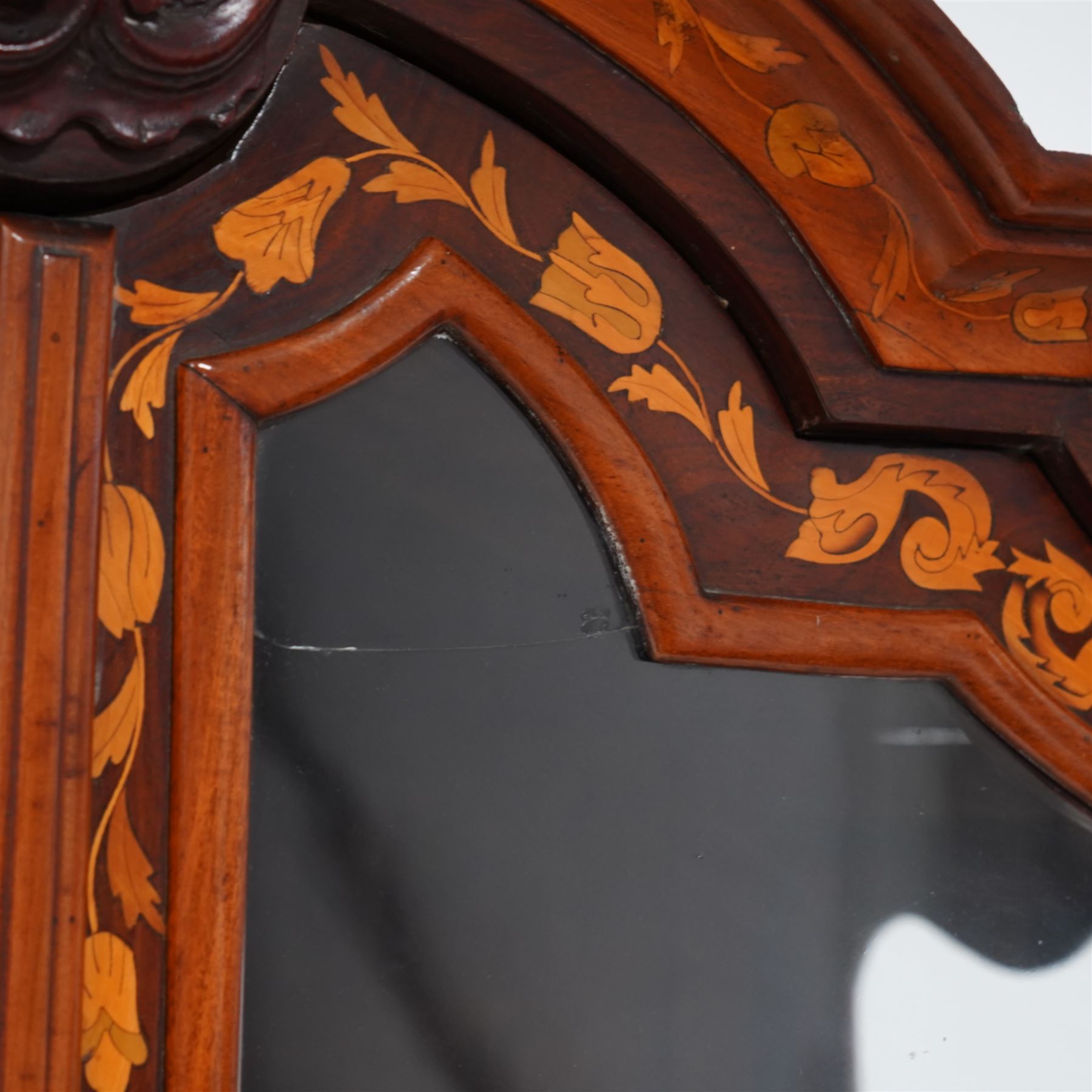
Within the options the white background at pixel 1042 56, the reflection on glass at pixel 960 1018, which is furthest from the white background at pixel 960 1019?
the white background at pixel 1042 56

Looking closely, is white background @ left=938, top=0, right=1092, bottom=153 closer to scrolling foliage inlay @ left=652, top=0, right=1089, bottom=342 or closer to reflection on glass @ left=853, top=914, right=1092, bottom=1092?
scrolling foliage inlay @ left=652, top=0, right=1089, bottom=342

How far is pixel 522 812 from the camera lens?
2.29 feet

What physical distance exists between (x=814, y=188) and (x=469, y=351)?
0.21 meters

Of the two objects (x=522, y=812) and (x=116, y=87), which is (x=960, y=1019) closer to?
(x=522, y=812)

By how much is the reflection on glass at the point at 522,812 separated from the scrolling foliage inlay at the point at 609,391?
0.06 metres

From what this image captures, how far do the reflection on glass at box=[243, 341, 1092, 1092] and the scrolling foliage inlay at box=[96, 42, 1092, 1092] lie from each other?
0.06 meters

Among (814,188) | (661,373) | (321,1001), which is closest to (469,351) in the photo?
(661,373)

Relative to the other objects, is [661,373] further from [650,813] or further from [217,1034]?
[217,1034]

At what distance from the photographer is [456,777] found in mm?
689

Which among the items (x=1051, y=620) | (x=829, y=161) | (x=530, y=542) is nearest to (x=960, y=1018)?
(x=1051, y=620)

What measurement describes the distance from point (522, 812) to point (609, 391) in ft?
0.74

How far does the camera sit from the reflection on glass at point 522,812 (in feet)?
2.17

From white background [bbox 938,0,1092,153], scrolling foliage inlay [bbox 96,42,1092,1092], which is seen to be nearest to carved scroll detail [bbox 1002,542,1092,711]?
scrolling foliage inlay [bbox 96,42,1092,1092]

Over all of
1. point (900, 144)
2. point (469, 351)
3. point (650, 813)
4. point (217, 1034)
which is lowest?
→ point (217, 1034)
